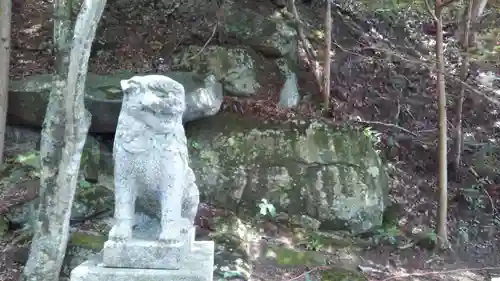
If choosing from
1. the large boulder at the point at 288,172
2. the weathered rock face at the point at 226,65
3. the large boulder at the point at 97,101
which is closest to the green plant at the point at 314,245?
the large boulder at the point at 288,172

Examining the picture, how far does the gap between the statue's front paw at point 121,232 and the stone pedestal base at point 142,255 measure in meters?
0.03

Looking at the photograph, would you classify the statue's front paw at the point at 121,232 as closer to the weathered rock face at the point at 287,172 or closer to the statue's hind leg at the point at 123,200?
the statue's hind leg at the point at 123,200

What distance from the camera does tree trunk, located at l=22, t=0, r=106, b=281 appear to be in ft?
14.9

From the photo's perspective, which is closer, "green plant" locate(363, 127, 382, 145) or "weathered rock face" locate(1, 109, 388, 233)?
"weathered rock face" locate(1, 109, 388, 233)

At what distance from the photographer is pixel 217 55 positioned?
7.20 m

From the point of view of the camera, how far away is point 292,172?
6.16 metres

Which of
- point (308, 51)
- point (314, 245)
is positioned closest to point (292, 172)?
point (314, 245)

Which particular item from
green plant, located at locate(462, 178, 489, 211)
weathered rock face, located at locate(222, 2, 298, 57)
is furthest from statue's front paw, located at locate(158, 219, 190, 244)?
green plant, located at locate(462, 178, 489, 211)

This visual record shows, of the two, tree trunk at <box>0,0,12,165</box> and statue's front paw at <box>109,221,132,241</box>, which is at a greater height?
tree trunk at <box>0,0,12,165</box>

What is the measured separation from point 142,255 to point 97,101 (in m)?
3.46

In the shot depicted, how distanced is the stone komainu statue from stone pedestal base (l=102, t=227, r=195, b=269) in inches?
1.6

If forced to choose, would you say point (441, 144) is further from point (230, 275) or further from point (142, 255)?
point (142, 255)

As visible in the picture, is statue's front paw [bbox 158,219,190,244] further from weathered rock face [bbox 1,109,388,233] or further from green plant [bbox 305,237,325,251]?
weathered rock face [bbox 1,109,388,233]

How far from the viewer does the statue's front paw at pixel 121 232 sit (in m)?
2.79
